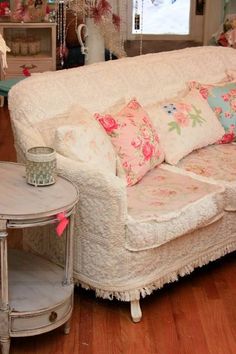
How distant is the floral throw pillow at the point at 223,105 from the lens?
3.49m

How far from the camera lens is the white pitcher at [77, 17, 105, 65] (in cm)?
364

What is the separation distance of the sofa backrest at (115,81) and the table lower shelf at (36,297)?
64 cm

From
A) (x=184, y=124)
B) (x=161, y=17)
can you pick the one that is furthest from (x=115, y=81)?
(x=161, y=17)

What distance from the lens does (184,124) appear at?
3230mm

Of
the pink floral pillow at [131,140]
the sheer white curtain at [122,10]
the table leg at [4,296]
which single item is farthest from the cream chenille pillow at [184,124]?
the sheer white curtain at [122,10]

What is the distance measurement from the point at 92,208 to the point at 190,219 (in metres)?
0.43

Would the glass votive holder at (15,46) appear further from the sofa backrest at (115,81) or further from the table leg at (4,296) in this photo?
the table leg at (4,296)

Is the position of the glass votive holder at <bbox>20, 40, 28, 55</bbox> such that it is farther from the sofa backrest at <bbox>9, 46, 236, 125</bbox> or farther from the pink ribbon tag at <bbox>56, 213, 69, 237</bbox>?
the pink ribbon tag at <bbox>56, 213, 69, 237</bbox>

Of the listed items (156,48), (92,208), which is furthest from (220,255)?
(156,48)

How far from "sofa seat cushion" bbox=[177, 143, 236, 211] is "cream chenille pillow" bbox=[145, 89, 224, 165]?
0.14ft

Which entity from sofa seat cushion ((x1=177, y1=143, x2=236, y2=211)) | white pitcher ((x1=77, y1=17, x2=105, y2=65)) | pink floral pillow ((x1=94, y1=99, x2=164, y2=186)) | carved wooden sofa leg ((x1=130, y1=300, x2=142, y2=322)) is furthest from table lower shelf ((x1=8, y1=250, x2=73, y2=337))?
white pitcher ((x1=77, y1=17, x2=105, y2=65))

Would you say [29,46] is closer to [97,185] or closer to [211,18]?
[211,18]

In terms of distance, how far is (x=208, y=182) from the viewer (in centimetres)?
292

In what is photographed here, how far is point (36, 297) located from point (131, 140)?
2.80 ft
